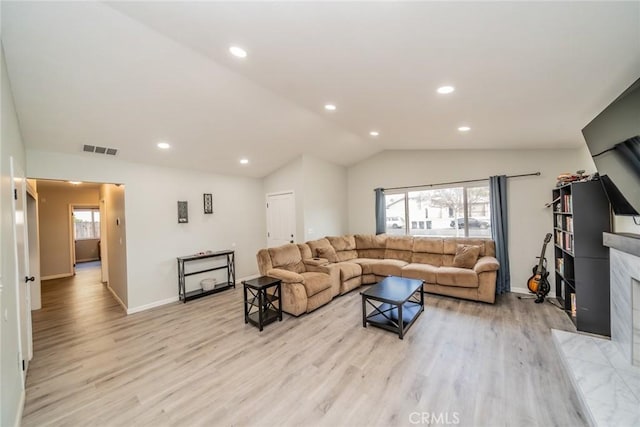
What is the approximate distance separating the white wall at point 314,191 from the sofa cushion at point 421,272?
1.99 m

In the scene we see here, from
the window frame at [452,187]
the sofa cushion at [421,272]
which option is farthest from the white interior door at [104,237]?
the window frame at [452,187]

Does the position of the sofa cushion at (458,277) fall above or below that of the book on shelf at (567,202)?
below

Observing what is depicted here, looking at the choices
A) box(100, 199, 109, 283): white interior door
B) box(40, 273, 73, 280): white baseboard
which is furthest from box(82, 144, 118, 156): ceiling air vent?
box(40, 273, 73, 280): white baseboard

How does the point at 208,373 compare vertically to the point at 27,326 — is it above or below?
below

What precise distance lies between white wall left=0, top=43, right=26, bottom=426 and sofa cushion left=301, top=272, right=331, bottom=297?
274 cm

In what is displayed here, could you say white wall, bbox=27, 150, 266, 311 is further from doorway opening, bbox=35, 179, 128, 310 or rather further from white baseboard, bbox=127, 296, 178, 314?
doorway opening, bbox=35, 179, 128, 310

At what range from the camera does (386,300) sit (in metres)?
3.02

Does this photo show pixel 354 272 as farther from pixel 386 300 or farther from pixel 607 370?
pixel 607 370

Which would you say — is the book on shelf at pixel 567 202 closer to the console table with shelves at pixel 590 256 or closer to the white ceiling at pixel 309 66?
the console table with shelves at pixel 590 256

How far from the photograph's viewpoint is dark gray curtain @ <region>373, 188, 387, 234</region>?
5.93 metres

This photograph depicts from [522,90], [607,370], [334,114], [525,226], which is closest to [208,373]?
[334,114]

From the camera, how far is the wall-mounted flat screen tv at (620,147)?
5.75 ft

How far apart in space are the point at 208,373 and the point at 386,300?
205cm

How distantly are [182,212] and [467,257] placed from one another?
524 cm
